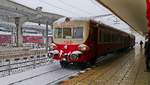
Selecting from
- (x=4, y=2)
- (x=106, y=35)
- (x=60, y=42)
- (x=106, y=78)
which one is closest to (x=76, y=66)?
(x=60, y=42)

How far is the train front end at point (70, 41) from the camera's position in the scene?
49.8 feet

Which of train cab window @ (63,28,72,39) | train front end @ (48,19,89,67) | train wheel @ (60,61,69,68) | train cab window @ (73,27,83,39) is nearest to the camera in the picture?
train front end @ (48,19,89,67)

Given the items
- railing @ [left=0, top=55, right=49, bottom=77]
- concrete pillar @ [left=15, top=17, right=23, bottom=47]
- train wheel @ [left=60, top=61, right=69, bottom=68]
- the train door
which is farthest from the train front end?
concrete pillar @ [left=15, top=17, right=23, bottom=47]

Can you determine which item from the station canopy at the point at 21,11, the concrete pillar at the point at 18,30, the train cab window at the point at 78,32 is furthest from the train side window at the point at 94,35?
→ the concrete pillar at the point at 18,30

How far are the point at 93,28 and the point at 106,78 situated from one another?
5188mm

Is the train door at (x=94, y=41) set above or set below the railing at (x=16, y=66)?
above

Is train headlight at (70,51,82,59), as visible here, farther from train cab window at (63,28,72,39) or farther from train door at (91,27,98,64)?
train door at (91,27,98,64)

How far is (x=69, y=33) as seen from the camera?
627 inches

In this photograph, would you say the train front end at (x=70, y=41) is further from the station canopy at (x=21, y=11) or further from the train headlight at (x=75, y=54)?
the station canopy at (x=21, y=11)

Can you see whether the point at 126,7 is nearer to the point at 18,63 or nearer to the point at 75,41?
the point at 75,41

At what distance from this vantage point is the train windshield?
15625 millimetres

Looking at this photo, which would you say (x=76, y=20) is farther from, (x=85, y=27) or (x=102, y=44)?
(x=102, y=44)

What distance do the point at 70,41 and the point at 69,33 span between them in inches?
20.9

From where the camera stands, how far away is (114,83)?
399 inches
